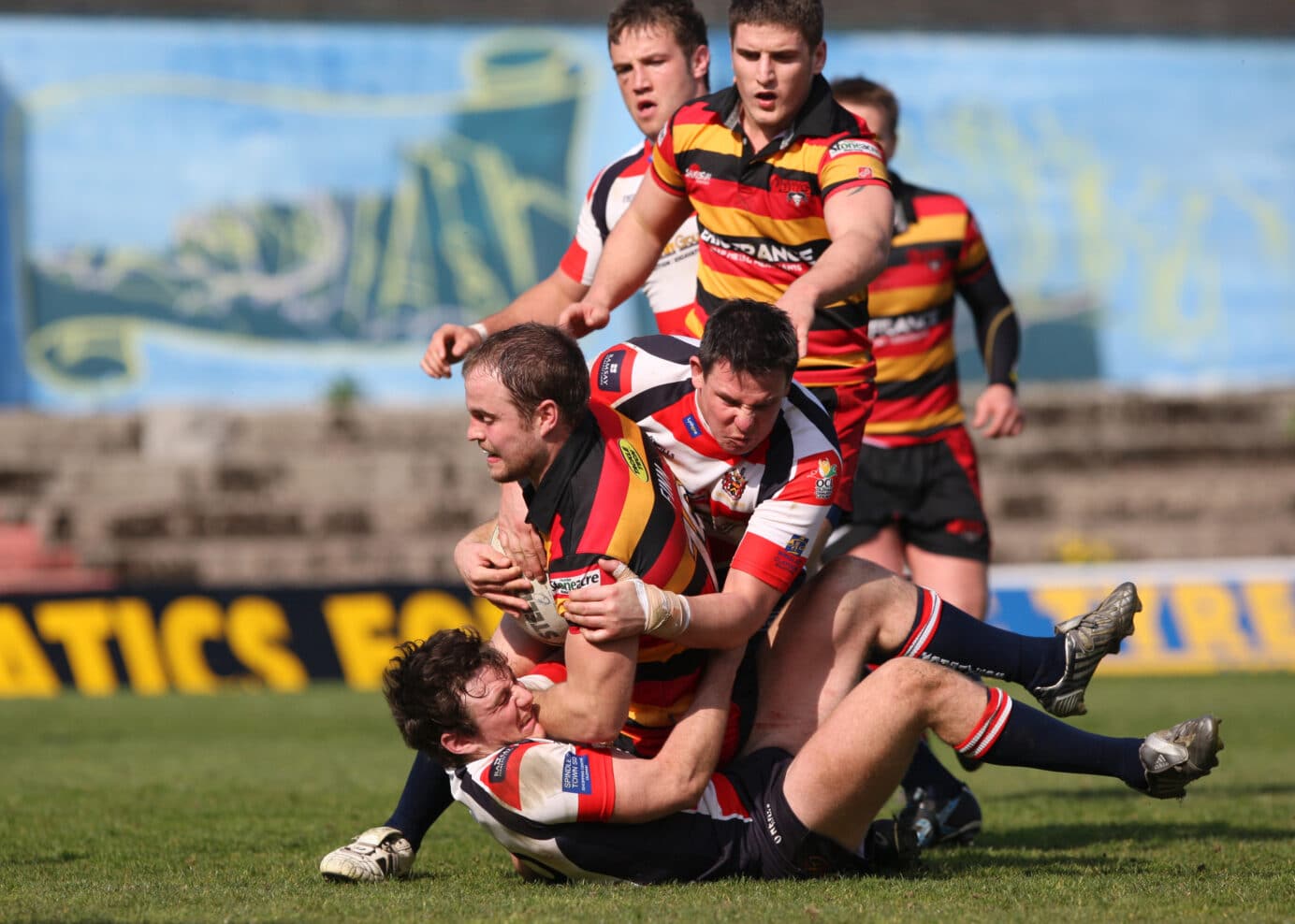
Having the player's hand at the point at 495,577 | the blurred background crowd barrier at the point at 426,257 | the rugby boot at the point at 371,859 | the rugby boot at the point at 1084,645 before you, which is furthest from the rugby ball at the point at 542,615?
the blurred background crowd barrier at the point at 426,257

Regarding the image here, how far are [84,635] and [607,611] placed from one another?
1082 cm

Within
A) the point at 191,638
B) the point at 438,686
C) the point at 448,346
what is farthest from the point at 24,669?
the point at 438,686

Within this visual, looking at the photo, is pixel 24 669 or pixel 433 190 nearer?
pixel 24 669

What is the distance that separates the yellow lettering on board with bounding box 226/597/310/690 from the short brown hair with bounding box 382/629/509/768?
379 inches

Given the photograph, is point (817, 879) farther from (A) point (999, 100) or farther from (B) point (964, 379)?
(A) point (999, 100)

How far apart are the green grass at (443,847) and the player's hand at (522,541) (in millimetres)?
949

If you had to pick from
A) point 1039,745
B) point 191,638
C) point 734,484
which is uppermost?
point 734,484

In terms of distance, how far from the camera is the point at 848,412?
5.83 m

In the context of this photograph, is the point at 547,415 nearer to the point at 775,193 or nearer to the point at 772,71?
the point at 775,193

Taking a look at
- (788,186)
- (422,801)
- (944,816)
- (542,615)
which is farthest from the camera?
(944,816)

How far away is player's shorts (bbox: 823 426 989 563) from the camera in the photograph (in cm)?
721

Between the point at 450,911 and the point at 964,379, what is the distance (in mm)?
20165

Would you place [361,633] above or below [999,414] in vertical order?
below

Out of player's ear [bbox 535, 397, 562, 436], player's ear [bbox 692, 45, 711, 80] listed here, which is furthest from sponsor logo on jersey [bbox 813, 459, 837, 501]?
player's ear [bbox 692, 45, 711, 80]
